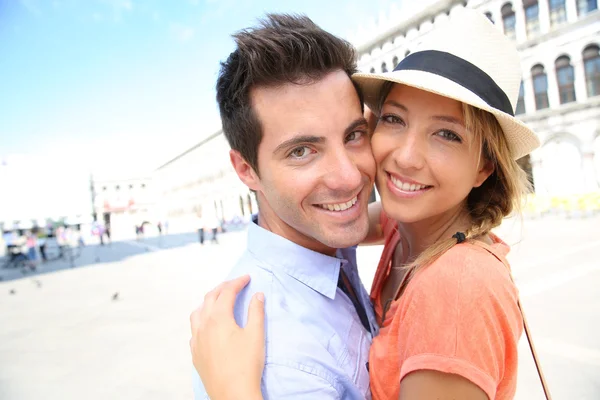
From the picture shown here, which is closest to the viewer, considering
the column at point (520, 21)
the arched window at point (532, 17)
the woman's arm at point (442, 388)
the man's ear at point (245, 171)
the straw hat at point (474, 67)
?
the woman's arm at point (442, 388)

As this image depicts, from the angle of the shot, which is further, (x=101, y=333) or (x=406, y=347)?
(x=101, y=333)

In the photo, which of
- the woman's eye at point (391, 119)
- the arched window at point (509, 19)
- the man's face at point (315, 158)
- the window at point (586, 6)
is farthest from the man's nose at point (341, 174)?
the arched window at point (509, 19)

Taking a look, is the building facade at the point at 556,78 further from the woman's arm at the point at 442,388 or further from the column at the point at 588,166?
the woman's arm at the point at 442,388

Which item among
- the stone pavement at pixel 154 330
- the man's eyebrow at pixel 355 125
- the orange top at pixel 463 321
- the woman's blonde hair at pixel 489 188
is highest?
the man's eyebrow at pixel 355 125

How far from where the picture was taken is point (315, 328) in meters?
1.39

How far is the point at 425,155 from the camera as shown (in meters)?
1.51

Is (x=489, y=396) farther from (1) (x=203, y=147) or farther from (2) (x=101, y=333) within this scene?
(1) (x=203, y=147)

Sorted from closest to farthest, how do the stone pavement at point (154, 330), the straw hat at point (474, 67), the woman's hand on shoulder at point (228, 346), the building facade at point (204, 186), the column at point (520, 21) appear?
the woman's hand on shoulder at point (228, 346)
the straw hat at point (474, 67)
the stone pavement at point (154, 330)
the column at point (520, 21)
the building facade at point (204, 186)

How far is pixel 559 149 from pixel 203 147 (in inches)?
1789

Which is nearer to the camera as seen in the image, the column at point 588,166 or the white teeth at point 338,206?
the white teeth at point 338,206

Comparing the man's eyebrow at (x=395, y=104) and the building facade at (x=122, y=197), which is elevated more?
the building facade at (x=122, y=197)

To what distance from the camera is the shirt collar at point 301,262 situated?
1550 mm

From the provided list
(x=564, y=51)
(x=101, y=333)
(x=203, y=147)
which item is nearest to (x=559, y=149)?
(x=564, y=51)

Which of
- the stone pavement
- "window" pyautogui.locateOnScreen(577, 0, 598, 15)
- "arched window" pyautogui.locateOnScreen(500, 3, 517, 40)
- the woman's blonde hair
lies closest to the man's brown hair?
the woman's blonde hair
